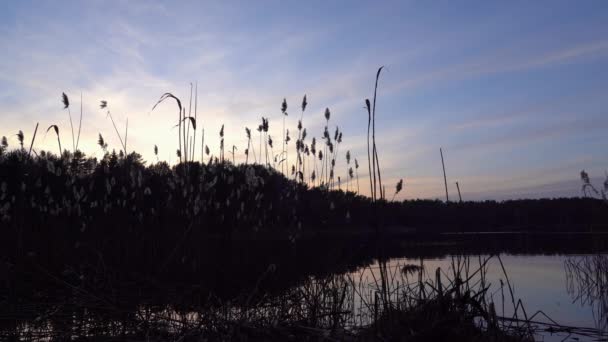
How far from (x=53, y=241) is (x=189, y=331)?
5734 mm

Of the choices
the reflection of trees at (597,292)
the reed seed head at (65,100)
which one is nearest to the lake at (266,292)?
the reflection of trees at (597,292)

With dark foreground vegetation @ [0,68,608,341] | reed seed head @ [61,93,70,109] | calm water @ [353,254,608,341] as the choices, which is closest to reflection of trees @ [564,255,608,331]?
calm water @ [353,254,608,341]

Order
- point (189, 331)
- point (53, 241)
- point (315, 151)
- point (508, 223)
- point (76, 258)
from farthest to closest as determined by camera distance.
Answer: point (508, 223) < point (53, 241) < point (315, 151) < point (76, 258) < point (189, 331)

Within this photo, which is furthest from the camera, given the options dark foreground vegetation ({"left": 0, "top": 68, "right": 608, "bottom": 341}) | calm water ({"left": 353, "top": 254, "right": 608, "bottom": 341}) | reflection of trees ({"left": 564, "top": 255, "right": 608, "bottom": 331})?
reflection of trees ({"left": 564, "top": 255, "right": 608, "bottom": 331})

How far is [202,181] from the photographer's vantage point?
6.22 m

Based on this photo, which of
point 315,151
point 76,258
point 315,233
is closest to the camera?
point 76,258

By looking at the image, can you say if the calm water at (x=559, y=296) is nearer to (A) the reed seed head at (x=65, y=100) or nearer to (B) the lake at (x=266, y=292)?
(B) the lake at (x=266, y=292)

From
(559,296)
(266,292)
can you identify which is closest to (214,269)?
(266,292)

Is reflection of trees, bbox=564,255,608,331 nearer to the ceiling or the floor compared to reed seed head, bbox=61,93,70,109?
nearer to the floor

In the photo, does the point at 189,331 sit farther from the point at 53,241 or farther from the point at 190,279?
the point at 53,241

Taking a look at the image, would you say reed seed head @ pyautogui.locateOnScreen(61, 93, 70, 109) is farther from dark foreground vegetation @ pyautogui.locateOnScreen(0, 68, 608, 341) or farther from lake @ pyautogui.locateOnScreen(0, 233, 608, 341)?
lake @ pyautogui.locateOnScreen(0, 233, 608, 341)

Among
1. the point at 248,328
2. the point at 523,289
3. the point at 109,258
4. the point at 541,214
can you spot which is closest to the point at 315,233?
the point at 109,258

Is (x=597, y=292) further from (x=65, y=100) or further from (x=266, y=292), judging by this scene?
(x=65, y=100)

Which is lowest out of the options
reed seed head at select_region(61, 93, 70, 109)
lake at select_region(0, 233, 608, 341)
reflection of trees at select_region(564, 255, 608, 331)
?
reflection of trees at select_region(564, 255, 608, 331)
